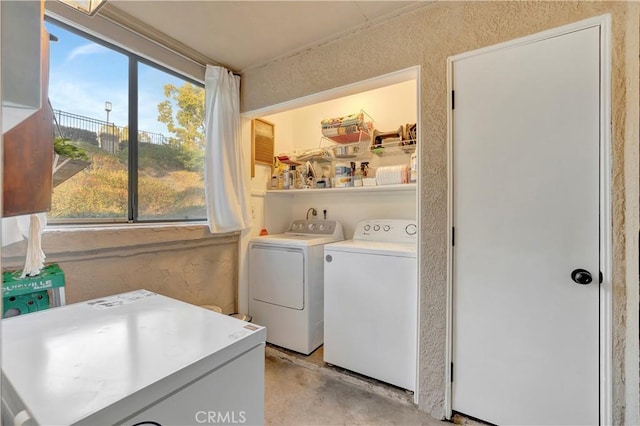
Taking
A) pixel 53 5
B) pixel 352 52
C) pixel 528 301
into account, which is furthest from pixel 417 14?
pixel 53 5

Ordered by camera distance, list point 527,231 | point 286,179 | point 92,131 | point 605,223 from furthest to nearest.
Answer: point 286,179, point 92,131, point 527,231, point 605,223

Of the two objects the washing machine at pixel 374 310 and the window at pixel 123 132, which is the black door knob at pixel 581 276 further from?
the window at pixel 123 132

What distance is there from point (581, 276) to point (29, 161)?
7.61ft

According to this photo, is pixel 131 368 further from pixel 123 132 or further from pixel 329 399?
pixel 123 132

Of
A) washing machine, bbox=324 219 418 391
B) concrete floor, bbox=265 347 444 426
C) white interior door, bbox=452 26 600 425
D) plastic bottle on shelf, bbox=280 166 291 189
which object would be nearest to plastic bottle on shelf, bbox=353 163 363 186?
washing machine, bbox=324 219 418 391

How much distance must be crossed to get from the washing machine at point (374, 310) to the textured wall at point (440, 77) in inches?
5.6

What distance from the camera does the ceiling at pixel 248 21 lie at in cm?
178

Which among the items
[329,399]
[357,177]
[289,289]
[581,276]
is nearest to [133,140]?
[289,289]

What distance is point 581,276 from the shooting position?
1.38 meters

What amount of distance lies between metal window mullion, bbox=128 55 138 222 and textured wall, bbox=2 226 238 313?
218mm

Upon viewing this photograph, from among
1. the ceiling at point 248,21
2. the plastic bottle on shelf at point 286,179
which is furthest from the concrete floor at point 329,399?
the ceiling at point 248,21

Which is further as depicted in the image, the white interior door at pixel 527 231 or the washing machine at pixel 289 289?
the washing machine at pixel 289 289

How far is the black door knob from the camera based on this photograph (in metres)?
1.36

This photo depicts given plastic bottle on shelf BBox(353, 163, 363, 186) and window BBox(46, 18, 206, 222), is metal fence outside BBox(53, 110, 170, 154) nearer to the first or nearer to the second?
window BBox(46, 18, 206, 222)
